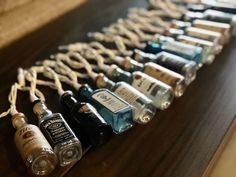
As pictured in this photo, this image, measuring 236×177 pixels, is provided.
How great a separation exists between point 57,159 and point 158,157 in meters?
0.16

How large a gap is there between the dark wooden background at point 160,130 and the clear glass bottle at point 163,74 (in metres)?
0.02

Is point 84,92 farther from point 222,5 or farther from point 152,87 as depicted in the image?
point 222,5

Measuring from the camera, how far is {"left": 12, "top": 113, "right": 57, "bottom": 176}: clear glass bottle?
Result: 0.54 meters

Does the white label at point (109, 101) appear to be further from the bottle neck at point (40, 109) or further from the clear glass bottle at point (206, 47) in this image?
the clear glass bottle at point (206, 47)

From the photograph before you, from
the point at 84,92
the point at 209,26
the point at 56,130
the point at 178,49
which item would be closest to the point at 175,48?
the point at 178,49

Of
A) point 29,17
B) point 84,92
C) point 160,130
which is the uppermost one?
point 29,17

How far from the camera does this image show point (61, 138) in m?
Result: 0.57

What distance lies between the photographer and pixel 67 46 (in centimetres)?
88

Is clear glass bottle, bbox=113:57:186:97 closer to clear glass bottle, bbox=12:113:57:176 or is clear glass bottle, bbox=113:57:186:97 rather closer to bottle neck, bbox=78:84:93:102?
bottle neck, bbox=78:84:93:102

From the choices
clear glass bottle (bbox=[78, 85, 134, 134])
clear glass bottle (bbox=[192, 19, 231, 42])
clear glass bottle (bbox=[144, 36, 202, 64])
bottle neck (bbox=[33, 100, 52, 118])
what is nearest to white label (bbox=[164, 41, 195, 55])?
clear glass bottle (bbox=[144, 36, 202, 64])

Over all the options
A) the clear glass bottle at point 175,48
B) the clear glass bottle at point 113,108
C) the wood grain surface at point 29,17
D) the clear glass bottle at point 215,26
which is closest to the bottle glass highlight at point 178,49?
the clear glass bottle at point 175,48

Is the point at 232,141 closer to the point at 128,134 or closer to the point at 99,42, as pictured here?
the point at 128,134

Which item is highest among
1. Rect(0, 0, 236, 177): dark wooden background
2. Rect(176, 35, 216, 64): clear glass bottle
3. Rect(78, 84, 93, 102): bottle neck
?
Rect(176, 35, 216, 64): clear glass bottle

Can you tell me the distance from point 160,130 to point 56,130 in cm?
18
